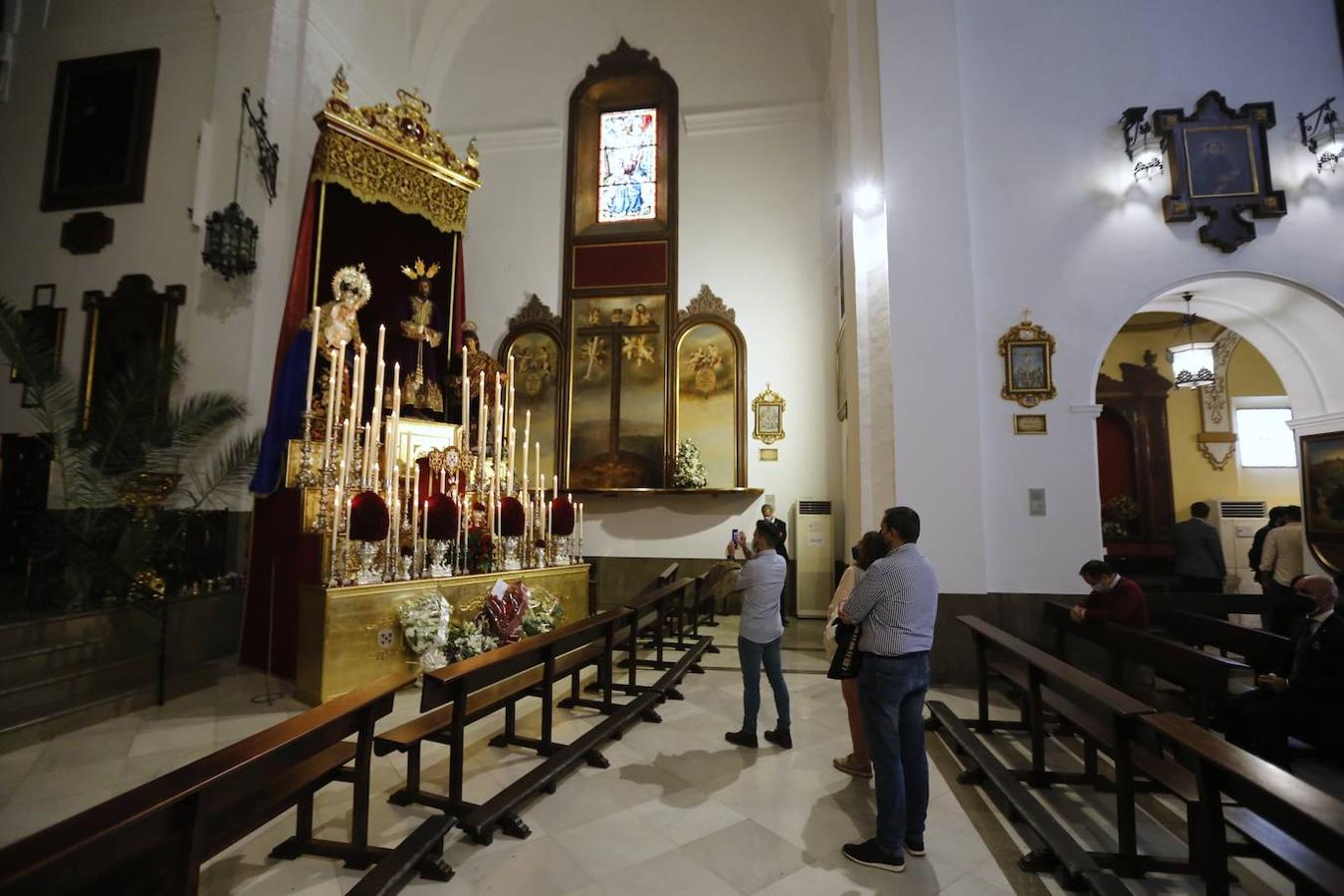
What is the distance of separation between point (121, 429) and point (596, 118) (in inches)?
360

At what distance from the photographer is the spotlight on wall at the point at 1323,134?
643cm

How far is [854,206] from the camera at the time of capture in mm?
7363

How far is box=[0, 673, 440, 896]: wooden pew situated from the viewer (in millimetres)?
1515

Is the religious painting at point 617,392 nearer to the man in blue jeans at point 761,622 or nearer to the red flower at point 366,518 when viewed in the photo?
the red flower at point 366,518

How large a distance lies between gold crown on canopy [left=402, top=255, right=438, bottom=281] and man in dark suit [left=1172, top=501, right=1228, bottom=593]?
33.8 ft

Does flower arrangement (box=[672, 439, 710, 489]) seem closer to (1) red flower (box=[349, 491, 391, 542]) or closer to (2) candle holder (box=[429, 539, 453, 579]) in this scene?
(2) candle holder (box=[429, 539, 453, 579])

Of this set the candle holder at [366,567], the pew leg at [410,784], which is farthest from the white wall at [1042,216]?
the candle holder at [366,567]

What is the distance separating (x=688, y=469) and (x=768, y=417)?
161 cm

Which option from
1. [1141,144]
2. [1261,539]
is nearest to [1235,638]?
[1261,539]

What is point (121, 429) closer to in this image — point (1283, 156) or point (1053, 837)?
point (1053, 837)

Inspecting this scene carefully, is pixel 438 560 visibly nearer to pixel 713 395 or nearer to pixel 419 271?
pixel 419 271

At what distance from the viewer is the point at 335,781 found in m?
3.35

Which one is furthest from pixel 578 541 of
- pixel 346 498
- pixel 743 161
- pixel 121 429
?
pixel 743 161

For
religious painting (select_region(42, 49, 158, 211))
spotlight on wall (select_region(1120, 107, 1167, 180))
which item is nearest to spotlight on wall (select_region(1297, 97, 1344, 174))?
spotlight on wall (select_region(1120, 107, 1167, 180))
